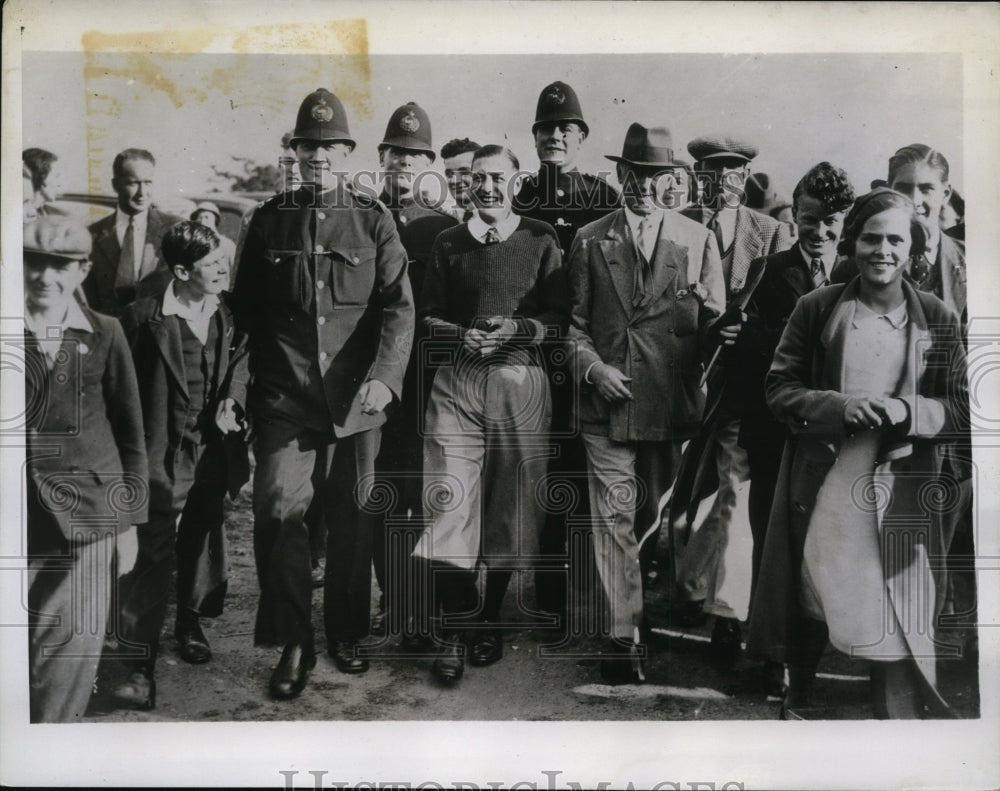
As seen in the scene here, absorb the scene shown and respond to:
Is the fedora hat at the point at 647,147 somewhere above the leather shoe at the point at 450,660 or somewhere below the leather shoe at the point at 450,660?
above

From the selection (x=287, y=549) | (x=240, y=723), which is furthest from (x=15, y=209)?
(x=240, y=723)

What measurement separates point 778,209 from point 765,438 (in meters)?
1.01

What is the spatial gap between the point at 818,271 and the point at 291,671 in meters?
2.88

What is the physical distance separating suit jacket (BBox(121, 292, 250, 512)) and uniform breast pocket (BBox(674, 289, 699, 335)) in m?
1.88

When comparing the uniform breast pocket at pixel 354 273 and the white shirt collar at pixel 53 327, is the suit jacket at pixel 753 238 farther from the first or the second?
the white shirt collar at pixel 53 327

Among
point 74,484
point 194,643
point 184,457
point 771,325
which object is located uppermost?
point 771,325

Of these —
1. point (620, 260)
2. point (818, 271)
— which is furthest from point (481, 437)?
point (818, 271)

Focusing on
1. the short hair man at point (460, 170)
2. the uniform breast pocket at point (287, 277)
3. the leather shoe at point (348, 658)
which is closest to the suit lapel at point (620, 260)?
the short hair man at point (460, 170)

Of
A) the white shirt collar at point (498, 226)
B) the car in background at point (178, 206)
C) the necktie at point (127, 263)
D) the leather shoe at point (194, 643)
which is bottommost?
the leather shoe at point (194, 643)

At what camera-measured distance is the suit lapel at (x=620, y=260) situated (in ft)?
11.4

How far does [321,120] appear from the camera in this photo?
3492 millimetres

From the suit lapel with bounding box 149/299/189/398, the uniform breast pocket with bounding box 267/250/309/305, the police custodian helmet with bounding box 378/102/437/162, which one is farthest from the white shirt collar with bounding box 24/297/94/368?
the police custodian helmet with bounding box 378/102/437/162

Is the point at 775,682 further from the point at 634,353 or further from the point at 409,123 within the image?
the point at 409,123

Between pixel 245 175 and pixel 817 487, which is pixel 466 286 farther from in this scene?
A: pixel 817 487
